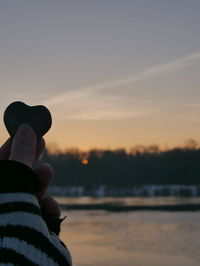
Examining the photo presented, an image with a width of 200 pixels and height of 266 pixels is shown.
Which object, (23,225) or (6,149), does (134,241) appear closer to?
(6,149)

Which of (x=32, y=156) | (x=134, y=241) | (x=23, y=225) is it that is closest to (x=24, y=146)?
(x=32, y=156)

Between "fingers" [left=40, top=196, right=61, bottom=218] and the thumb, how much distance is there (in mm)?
68

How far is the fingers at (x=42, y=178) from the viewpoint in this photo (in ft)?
2.45

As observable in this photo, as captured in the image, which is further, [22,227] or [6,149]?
[6,149]

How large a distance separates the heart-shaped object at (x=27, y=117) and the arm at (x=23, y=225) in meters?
0.08

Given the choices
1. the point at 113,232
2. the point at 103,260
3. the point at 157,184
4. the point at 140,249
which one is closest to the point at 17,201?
the point at 103,260

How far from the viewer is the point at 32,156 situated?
76 cm

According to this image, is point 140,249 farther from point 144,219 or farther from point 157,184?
point 157,184

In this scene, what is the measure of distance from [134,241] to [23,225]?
548 inches

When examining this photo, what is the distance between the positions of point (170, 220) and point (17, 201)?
808 inches

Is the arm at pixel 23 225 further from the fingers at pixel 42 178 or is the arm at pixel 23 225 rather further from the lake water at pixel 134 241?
the lake water at pixel 134 241

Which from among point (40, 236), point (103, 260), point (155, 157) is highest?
point (155, 157)

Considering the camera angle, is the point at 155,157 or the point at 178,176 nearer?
the point at 178,176

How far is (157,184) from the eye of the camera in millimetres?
73125
